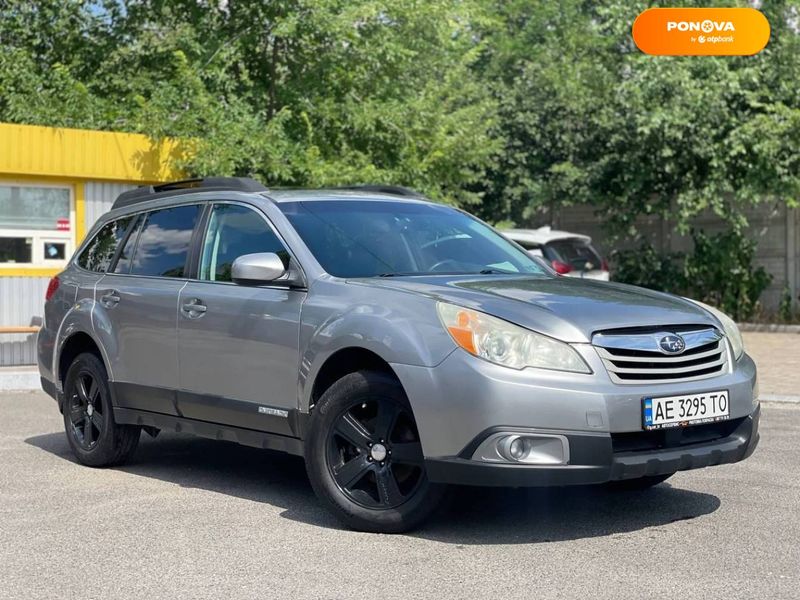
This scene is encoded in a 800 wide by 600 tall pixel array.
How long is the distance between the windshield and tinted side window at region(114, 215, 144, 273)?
1.53 metres

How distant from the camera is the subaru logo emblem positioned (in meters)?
5.80

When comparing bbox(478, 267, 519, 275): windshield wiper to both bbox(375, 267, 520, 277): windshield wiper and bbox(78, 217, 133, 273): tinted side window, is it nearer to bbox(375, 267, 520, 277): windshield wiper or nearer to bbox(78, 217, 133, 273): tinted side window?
bbox(375, 267, 520, 277): windshield wiper

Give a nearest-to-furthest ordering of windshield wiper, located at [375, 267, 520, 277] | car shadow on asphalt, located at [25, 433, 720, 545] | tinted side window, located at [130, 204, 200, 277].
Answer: car shadow on asphalt, located at [25, 433, 720, 545], windshield wiper, located at [375, 267, 520, 277], tinted side window, located at [130, 204, 200, 277]

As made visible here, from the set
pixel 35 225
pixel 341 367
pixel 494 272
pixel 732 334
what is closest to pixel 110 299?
pixel 341 367

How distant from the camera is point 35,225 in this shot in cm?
1717

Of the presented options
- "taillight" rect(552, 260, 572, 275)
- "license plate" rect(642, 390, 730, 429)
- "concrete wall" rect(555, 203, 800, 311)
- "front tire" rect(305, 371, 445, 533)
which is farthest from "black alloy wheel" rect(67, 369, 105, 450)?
"concrete wall" rect(555, 203, 800, 311)

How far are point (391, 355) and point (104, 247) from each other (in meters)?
3.34

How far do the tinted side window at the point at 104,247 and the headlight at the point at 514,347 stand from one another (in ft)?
11.2

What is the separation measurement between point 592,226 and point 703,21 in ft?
15.8

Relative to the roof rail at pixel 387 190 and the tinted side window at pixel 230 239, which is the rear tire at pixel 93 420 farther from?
the roof rail at pixel 387 190

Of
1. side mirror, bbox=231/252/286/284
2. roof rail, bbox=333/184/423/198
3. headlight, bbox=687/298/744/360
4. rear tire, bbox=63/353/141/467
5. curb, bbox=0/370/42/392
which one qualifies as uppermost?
roof rail, bbox=333/184/423/198

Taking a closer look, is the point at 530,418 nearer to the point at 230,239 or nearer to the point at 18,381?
the point at 230,239

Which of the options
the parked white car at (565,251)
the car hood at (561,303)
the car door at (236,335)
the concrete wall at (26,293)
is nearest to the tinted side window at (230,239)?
the car door at (236,335)

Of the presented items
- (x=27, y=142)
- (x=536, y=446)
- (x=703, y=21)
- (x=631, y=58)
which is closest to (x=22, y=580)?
(x=536, y=446)
